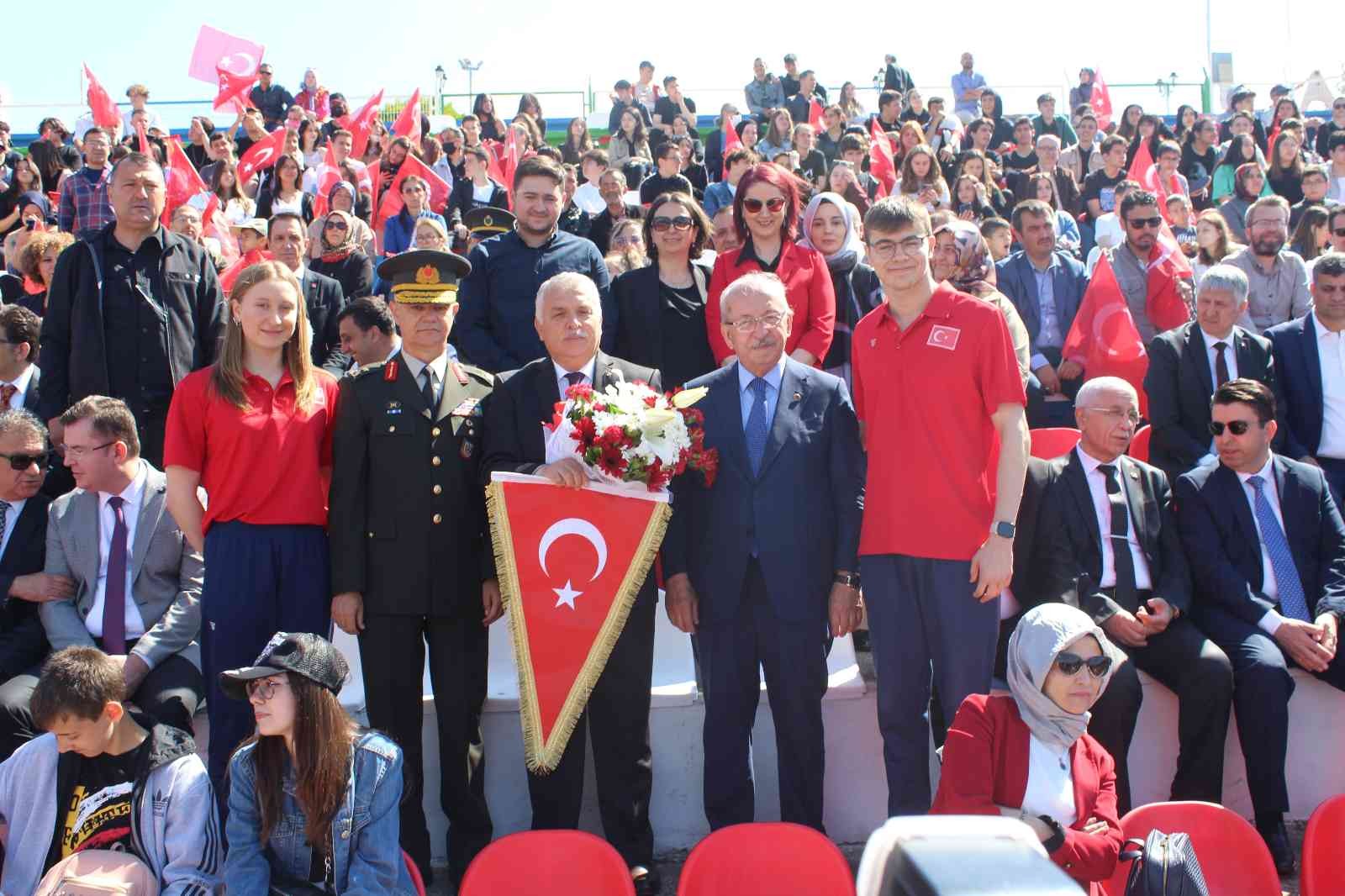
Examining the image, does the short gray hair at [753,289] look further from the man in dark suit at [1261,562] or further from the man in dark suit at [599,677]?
the man in dark suit at [1261,562]

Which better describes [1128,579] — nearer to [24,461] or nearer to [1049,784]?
[1049,784]

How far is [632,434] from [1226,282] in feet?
12.5

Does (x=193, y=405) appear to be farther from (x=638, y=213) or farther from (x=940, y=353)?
(x=638, y=213)

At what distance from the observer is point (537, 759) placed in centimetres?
446

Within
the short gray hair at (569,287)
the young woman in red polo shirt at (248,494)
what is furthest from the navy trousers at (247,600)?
the short gray hair at (569,287)

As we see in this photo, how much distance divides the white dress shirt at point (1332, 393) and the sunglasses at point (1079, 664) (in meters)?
3.34

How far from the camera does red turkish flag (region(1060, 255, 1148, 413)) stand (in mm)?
7270

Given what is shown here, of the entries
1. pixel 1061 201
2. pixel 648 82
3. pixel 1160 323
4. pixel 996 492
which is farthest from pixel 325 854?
pixel 648 82

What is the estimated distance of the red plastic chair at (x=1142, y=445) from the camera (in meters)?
6.67

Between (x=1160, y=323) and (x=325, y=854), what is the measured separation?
6.05m

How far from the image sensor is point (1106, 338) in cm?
737

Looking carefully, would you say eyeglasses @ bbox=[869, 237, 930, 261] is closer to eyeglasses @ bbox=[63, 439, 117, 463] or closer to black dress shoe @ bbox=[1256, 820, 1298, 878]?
black dress shoe @ bbox=[1256, 820, 1298, 878]

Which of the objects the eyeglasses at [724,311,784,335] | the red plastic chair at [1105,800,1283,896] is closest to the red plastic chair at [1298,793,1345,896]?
the red plastic chair at [1105,800,1283,896]

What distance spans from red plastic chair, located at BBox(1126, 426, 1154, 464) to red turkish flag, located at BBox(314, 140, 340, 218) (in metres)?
8.09
